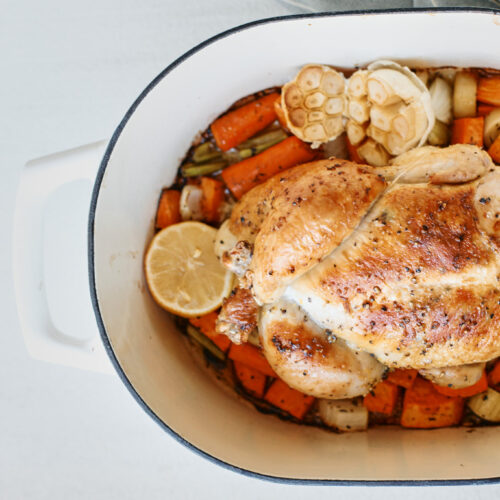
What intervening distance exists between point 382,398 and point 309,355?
0.47 m

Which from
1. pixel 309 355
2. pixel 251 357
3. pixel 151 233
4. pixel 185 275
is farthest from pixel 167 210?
pixel 309 355

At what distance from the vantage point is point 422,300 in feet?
4.52

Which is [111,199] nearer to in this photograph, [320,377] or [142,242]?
[142,242]

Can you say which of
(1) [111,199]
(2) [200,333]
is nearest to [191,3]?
(1) [111,199]

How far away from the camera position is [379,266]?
1369 millimetres

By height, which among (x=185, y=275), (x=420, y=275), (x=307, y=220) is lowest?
(x=185, y=275)

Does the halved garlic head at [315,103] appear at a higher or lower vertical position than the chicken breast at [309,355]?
higher

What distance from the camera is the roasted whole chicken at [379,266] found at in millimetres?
1364

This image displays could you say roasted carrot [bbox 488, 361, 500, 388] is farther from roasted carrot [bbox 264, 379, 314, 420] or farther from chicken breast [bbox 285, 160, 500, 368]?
roasted carrot [bbox 264, 379, 314, 420]

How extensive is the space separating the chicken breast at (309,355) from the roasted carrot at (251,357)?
0.27 meters

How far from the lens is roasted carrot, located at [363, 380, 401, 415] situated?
1.77 m

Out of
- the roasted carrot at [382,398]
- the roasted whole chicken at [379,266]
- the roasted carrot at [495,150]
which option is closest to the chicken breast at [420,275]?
the roasted whole chicken at [379,266]

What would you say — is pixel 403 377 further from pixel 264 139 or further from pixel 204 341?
pixel 264 139

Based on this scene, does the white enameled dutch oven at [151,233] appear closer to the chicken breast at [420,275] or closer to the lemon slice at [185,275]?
the lemon slice at [185,275]
